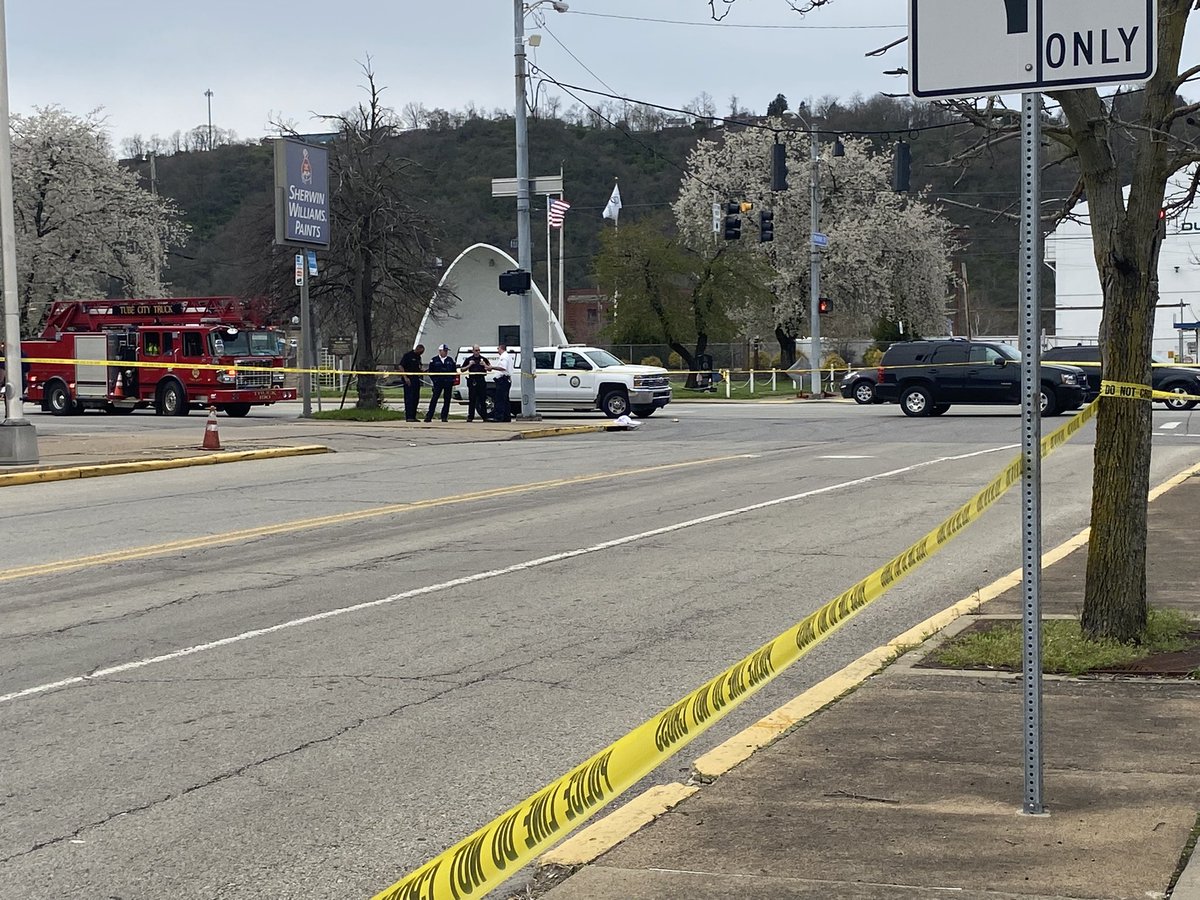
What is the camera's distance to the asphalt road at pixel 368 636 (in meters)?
5.31

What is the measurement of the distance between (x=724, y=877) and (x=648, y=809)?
79 cm

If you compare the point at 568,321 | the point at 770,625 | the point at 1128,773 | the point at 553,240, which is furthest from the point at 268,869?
the point at 568,321

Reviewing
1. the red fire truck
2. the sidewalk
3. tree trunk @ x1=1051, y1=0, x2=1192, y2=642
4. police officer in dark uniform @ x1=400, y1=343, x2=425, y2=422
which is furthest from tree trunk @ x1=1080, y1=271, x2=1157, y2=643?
the red fire truck

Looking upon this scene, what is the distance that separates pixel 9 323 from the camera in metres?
20.2

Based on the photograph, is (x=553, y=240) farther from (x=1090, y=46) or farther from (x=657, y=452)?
(x=1090, y=46)

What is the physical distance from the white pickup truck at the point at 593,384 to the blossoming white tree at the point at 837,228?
33409mm

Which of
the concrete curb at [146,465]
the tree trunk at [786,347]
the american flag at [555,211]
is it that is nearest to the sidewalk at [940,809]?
the concrete curb at [146,465]

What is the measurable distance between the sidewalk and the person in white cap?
2665 cm

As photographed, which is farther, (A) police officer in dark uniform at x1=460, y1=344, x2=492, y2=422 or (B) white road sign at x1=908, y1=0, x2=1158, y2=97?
(A) police officer in dark uniform at x1=460, y1=344, x2=492, y2=422

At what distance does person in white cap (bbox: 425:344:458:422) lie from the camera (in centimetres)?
3316

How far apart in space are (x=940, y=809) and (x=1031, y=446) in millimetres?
1348

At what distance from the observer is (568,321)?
12281 cm

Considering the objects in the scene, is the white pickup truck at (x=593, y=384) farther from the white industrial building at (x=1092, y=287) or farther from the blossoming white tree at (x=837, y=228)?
the white industrial building at (x=1092, y=287)

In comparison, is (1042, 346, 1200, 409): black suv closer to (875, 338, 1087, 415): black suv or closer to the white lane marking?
(875, 338, 1087, 415): black suv
